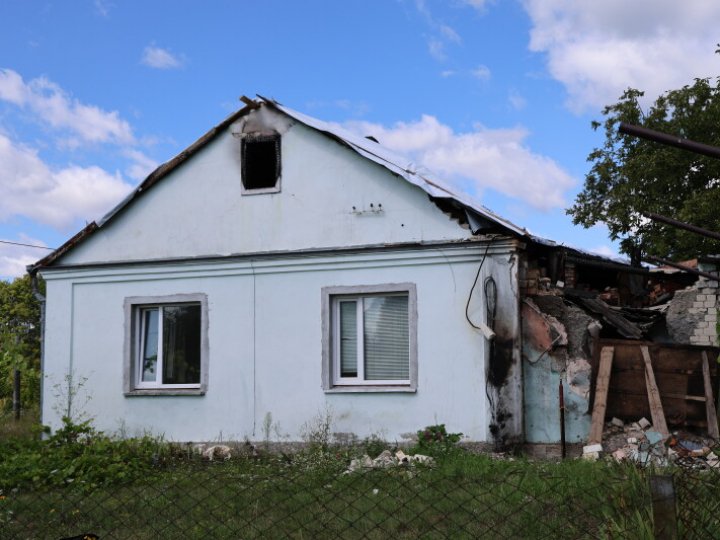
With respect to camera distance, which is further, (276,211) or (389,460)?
(276,211)

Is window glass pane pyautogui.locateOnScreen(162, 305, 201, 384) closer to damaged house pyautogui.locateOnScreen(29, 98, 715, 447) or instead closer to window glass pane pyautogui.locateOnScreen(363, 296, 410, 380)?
damaged house pyautogui.locateOnScreen(29, 98, 715, 447)

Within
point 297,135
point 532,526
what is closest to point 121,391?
point 297,135

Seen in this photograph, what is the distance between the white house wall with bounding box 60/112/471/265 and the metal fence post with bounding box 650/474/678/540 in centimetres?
→ 689

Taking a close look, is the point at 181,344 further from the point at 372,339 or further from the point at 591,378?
the point at 591,378

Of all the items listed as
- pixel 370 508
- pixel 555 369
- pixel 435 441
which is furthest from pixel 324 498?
pixel 555 369

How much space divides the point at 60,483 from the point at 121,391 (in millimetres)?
3355

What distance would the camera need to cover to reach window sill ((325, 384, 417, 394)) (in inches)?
408

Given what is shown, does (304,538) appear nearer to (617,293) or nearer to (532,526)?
(532,526)

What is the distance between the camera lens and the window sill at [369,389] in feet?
34.0

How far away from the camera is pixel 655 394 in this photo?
32.8 ft

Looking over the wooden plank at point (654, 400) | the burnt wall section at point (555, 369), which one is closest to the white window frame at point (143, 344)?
the burnt wall section at point (555, 369)

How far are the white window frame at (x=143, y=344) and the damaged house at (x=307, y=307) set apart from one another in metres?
0.03

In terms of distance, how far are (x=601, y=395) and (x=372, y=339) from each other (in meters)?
3.00

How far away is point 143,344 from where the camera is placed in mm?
12109
